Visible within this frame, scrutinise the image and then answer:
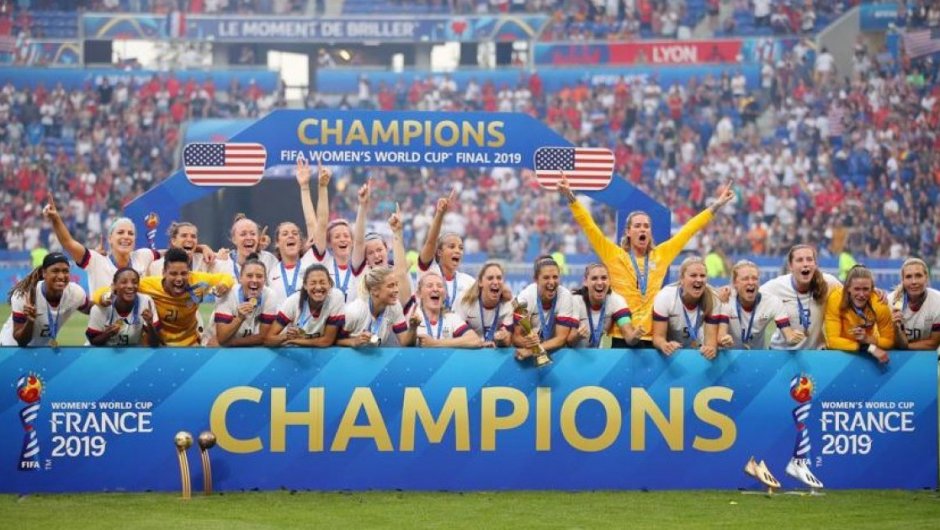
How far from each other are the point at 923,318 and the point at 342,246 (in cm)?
456

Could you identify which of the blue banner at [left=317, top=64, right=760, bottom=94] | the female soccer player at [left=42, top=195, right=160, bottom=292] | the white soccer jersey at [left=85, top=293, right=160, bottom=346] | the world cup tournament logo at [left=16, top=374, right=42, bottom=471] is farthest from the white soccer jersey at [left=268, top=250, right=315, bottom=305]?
the blue banner at [left=317, top=64, right=760, bottom=94]

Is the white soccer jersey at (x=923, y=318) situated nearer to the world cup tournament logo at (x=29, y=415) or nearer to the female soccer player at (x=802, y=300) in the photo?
the female soccer player at (x=802, y=300)

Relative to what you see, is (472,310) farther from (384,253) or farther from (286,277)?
(286,277)

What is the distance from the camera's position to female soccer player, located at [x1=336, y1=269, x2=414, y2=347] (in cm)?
1091

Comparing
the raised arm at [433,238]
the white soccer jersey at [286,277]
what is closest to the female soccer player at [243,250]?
the white soccer jersey at [286,277]

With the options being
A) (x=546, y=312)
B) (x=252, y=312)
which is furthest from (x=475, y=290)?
(x=252, y=312)

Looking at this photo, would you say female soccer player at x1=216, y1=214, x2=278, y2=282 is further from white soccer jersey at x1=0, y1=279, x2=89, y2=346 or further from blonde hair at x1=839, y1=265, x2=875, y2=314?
blonde hair at x1=839, y1=265, x2=875, y2=314

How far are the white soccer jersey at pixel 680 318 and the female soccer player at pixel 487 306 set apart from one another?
1095 millimetres

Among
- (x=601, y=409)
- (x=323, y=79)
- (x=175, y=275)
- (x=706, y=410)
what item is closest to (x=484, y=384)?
(x=601, y=409)

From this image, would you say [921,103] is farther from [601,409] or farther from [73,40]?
[601,409]

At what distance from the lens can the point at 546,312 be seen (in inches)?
441

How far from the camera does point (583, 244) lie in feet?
119

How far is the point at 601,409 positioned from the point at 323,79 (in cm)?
3488

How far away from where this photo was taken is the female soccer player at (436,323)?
36.5ft
